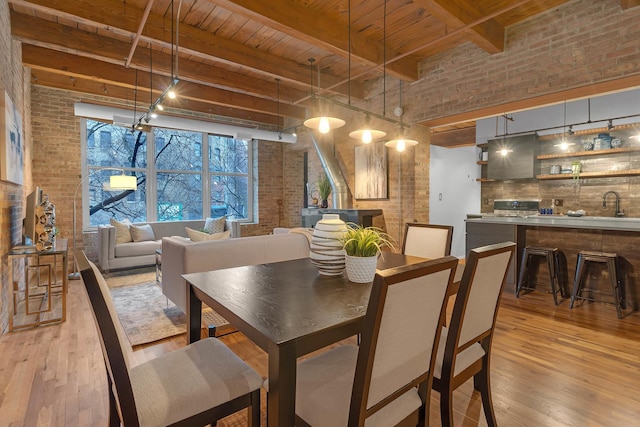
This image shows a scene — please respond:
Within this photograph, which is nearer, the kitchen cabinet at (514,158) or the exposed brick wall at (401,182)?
the exposed brick wall at (401,182)

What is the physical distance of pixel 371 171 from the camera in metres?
5.40

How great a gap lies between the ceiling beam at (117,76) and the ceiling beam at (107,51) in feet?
0.69

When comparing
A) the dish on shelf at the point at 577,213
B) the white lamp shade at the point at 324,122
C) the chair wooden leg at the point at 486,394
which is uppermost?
the white lamp shade at the point at 324,122

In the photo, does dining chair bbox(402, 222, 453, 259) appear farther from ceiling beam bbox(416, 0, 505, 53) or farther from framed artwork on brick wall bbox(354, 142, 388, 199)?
framed artwork on brick wall bbox(354, 142, 388, 199)

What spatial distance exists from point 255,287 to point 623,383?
2431 millimetres

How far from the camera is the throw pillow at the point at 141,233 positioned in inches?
213

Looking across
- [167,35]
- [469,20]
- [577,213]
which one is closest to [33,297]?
[167,35]

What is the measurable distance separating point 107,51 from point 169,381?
13.5 feet

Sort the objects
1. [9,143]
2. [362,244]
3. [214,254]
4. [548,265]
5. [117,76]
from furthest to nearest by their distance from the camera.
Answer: [117,76] → [548,265] → [214,254] → [9,143] → [362,244]

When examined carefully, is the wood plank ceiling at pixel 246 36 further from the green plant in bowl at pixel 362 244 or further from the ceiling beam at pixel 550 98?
the green plant in bowl at pixel 362 244

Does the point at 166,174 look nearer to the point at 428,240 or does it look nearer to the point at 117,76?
the point at 117,76

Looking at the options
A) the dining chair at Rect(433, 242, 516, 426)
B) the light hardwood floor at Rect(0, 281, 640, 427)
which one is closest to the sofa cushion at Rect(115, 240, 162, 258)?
the light hardwood floor at Rect(0, 281, 640, 427)

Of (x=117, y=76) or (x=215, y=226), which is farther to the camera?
(x=215, y=226)

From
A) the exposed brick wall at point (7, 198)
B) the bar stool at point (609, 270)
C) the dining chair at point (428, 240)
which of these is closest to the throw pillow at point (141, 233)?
the exposed brick wall at point (7, 198)
